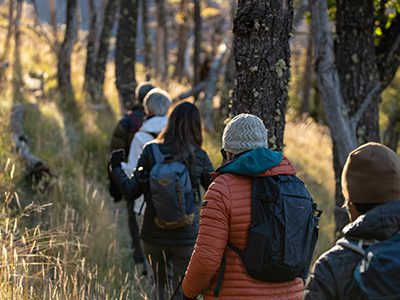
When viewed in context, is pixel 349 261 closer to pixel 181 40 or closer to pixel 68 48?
pixel 68 48

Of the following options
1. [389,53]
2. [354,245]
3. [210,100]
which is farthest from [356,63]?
[210,100]

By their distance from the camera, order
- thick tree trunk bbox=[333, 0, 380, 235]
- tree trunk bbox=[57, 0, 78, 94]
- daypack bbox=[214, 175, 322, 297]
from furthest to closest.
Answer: tree trunk bbox=[57, 0, 78, 94] → thick tree trunk bbox=[333, 0, 380, 235] → daypack bbox=[214, 175, 322, 297]

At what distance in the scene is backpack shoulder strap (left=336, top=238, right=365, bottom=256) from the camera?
3.11 m

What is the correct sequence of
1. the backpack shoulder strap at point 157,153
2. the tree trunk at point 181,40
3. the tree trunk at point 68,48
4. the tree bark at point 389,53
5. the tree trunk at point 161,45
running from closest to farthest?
1. the backpack shoulder strap at point 157,153
2. the tree bark at point 389,53
3. the tree trunk at point 68,48
4. the tree trunk at point 161,45
5. the tree trunk at point 181,40

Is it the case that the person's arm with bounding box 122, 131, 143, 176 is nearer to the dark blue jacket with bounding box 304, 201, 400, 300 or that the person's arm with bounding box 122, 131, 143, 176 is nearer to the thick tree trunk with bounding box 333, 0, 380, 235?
the thick tree trunk with bounding box 333, 0, 380, 235

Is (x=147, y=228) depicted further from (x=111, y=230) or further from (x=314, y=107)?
(x=314, y=107)

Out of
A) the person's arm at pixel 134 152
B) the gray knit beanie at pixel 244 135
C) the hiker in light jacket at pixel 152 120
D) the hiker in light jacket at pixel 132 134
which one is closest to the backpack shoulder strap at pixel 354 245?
the gray knit beanie at pixel 244 135

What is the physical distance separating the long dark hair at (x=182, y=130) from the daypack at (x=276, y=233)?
1909mm

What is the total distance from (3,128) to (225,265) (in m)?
6.58

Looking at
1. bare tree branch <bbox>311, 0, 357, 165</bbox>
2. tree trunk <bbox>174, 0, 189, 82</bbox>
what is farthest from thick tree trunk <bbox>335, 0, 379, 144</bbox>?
tree trunk <bbox>174, 0, 189, 82</bbox>

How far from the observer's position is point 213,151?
37.2ft

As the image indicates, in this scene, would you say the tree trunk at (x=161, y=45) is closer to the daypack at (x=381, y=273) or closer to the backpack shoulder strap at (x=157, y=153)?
the backpack shoulder strap at (x=157, y=153)

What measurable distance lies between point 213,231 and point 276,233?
0.33 m

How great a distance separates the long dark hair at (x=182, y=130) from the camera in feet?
19.3
